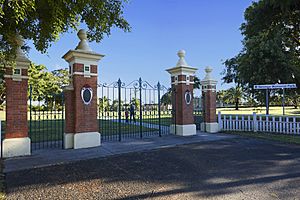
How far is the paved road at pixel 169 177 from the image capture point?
3629 millimetres

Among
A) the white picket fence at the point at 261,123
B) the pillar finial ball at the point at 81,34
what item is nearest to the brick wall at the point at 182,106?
the white picket fence at the point at 261,123

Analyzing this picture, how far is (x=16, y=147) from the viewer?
6.21m

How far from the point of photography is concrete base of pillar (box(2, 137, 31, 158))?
6.07 metres

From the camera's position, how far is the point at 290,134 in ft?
32.5

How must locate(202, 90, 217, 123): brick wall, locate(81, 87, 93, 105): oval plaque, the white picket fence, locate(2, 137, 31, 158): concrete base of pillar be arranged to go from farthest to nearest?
locate(202, 90, 217, 123): brick wall → the white picket fence → locate(81, 87, 93, 105): oval plaque → locate(2, 137, 31, 158): concrete base of pillar

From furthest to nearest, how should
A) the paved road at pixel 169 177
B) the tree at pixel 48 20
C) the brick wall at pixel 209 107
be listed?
1. the brick wall at pixel 209 107
2. the tree at pixel 48 20
3. the paved road at pixel 169 177

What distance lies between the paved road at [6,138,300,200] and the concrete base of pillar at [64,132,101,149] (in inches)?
62.3

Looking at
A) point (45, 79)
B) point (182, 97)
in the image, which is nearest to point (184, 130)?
point (182, 97)

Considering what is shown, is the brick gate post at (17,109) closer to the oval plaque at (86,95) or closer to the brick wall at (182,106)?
the oval plaque at (86,95)

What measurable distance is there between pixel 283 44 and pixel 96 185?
14.6 metres

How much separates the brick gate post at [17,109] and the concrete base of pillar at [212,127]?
7830 millimetres

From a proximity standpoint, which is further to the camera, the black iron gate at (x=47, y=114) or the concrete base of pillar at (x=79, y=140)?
the black iron gate at (x=47, y=114)

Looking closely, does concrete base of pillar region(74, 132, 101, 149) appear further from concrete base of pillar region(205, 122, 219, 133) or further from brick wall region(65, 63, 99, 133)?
concrete base of pillar region(205, 122, 219, 133)

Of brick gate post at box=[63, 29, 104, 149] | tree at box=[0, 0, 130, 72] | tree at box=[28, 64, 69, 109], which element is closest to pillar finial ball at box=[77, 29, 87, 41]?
brick gate post at box=[63, 29, 104, 149]
